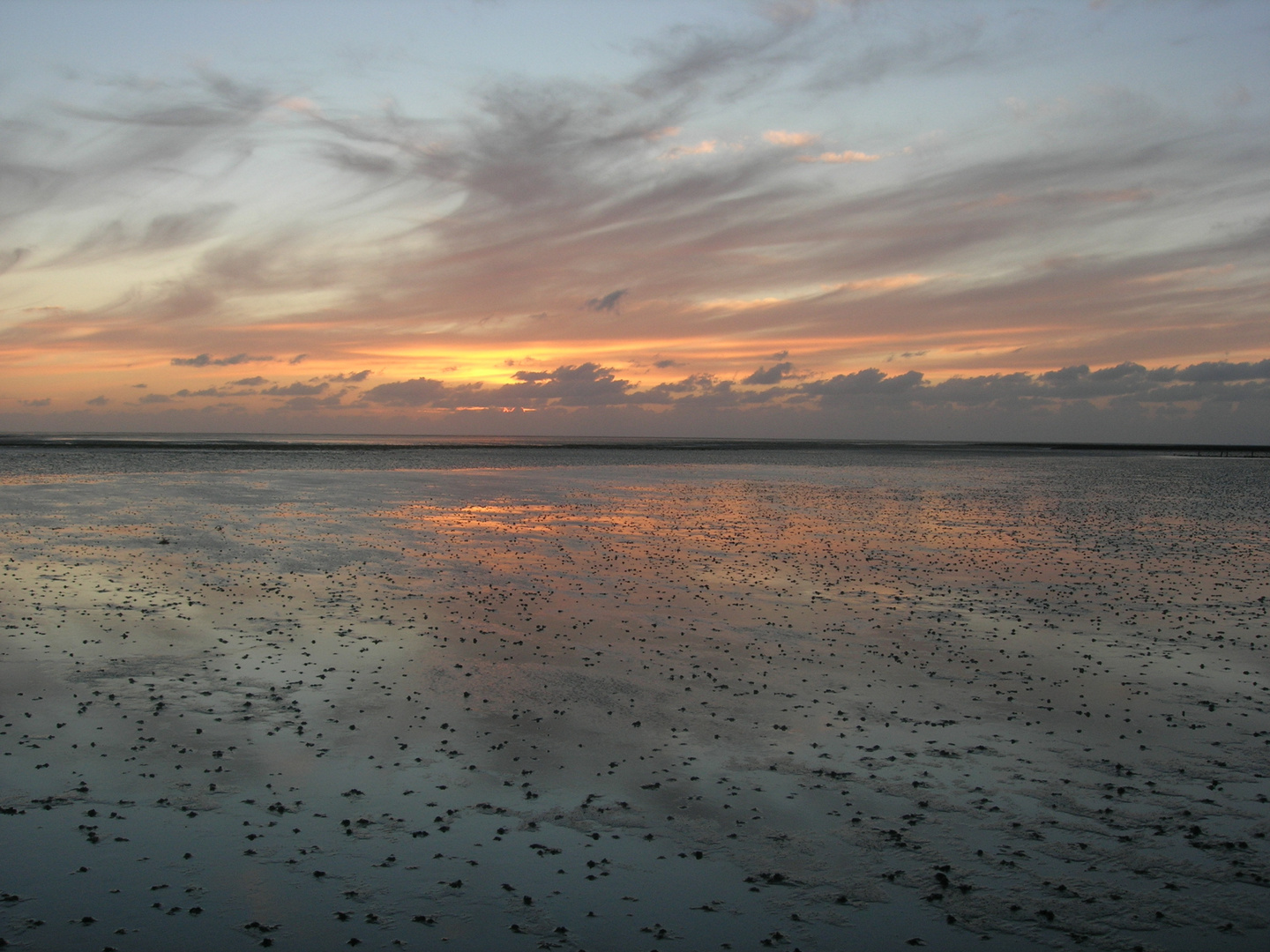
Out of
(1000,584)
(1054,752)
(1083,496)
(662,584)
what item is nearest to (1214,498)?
(1083,496)

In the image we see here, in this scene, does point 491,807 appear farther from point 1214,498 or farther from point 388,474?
point 388,474

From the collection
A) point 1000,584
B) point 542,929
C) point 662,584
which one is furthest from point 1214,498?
point 542,929

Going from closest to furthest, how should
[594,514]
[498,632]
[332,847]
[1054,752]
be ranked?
Answer: [332,847] → [1054,752] → [498,632] → [594,514]

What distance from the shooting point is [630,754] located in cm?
1340

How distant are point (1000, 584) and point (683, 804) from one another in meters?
19.8

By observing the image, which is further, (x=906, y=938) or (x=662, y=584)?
(x=662, y=584)

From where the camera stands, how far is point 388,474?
88875 mm

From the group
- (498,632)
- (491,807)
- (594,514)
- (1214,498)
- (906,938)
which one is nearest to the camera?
(906,938)

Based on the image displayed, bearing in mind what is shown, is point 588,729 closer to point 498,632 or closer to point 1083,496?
point 498,632

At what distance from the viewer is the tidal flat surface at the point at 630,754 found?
30.0 ft

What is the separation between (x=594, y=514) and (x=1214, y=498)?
5044cm

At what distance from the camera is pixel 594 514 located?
163ft

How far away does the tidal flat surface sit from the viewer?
30.0 ft

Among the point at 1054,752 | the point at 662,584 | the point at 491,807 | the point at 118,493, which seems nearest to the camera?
the point at 491,807
